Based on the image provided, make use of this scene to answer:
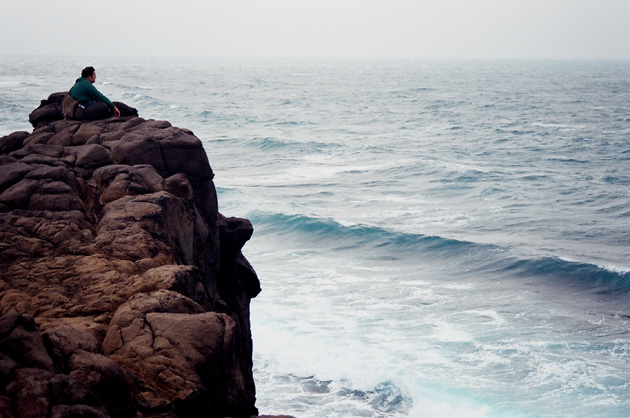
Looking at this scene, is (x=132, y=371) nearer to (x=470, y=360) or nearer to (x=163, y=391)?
(x=163, y=391)

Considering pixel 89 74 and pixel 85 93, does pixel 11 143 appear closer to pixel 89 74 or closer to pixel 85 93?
pixel 85 93

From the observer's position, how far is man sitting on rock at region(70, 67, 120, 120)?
36.9ft

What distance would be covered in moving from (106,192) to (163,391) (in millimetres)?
3938

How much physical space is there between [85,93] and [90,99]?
0.58ft

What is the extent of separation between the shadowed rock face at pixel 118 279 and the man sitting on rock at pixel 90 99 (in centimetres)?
28

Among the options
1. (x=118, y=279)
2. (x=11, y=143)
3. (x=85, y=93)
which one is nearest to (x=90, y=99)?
(x=85, y=93)

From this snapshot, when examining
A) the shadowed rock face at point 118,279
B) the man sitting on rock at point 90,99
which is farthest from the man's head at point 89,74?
the shadowed rock face at point 118,279

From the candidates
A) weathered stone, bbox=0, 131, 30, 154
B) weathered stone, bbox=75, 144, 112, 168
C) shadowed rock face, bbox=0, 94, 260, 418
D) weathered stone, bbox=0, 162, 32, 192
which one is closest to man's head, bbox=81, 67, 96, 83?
shadowed rock face, bbox=0, 94, 260, 418

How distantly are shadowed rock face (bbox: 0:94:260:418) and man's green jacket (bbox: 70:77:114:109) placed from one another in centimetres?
45

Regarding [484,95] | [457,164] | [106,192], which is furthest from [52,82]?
[106,192]

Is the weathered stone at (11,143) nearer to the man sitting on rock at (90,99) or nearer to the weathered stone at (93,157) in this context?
the man sitting on rock at (90,99)

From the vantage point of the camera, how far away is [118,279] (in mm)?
7004

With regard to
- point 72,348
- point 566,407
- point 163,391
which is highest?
point 72,348

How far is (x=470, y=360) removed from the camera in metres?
14.2
